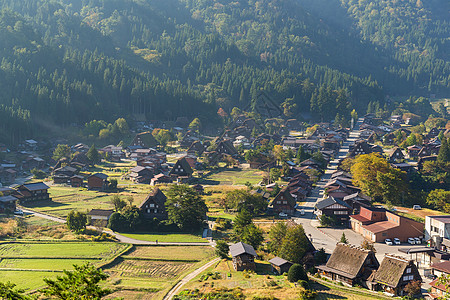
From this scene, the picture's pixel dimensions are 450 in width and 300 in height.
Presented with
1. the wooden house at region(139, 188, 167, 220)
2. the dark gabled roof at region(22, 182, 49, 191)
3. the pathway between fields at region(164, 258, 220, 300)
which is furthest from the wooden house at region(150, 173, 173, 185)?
the pathway between fields at region(164, 258, 220, 300)

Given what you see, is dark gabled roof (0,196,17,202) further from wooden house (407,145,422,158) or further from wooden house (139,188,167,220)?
wooden house (407,145,422,158)

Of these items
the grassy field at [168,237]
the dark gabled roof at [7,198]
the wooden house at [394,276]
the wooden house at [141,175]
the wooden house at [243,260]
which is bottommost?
the wooden house at [141,175]

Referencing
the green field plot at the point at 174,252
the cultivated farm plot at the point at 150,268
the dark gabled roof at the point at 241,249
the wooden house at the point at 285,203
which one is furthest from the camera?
the wooden house at the point at 285,203

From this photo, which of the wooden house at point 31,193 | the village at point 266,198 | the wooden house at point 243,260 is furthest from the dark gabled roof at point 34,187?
the wooden house at point 243,260

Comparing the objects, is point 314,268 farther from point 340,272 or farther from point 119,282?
point 119,282

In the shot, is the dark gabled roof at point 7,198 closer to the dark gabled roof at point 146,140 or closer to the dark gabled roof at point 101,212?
the dark gabled roof at point 101,212

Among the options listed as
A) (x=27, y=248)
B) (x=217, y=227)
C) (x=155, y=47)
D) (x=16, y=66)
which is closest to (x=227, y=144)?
(x=217, y=227)
